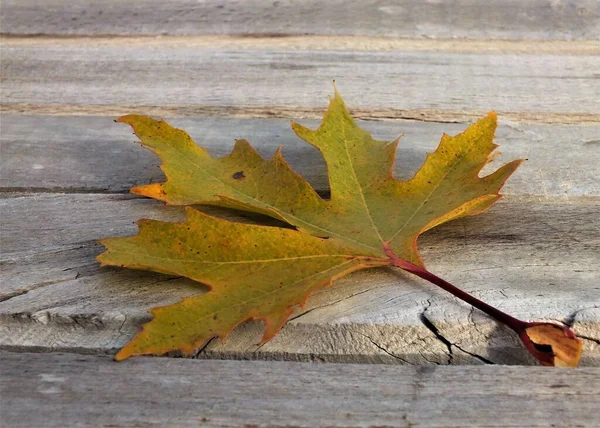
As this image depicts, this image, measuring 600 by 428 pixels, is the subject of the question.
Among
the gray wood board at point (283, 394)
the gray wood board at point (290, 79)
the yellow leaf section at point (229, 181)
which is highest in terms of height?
the gray wood board at point (290, 79)

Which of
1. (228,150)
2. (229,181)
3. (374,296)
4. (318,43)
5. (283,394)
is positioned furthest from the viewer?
(318,43)

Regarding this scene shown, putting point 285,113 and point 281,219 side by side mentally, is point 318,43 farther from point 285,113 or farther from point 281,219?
point 281,219

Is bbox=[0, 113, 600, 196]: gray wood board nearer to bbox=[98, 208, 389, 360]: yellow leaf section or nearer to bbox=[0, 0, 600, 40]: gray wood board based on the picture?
bbox=[98, 208, 389, 360]: yellow leaf section

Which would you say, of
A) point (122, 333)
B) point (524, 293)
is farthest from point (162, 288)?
point (524, 293)

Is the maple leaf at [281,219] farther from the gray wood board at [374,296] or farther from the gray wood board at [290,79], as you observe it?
the gray wood board at [290,79]

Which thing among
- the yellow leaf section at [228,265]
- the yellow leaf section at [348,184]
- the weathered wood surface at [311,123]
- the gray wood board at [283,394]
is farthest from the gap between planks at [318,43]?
the gray wood board at [283,394]

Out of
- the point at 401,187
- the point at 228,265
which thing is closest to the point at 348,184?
the point at 401,187
